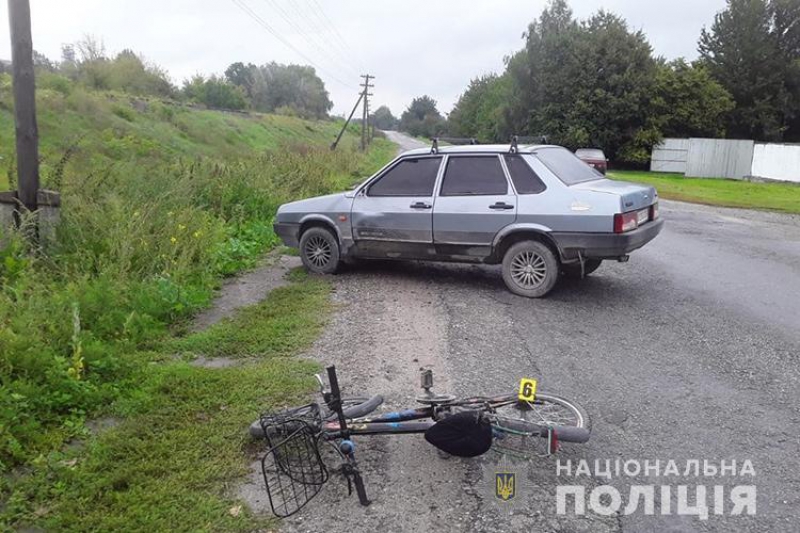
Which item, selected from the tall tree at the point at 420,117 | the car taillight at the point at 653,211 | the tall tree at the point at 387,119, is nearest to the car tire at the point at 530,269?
the car taillight at the point at 653,211

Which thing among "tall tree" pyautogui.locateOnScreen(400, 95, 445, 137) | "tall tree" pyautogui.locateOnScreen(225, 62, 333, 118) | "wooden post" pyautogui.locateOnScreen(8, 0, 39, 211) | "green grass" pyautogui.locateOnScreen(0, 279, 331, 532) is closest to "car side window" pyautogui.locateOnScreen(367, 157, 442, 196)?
"green grass" pyautogui.locateOnScreen(0, 279, 331, 532)

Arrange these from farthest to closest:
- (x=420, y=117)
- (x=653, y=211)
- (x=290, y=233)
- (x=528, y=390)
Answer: (x=420, y=117) < (x=290, y=233) < (x=653, y=211) < (x=528, y=390)

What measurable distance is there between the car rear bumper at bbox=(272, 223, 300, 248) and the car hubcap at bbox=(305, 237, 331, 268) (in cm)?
22

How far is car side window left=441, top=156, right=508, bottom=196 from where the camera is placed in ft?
25.1

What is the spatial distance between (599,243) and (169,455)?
4.89 metres

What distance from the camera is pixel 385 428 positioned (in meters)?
3.84

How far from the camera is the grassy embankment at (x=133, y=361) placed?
11.4ft

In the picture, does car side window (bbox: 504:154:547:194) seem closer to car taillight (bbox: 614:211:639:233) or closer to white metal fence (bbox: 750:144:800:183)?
car taillight (bbox: 614:211:639:233)

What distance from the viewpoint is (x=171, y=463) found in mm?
3764

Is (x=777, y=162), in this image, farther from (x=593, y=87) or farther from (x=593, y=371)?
(x=593, y=371)

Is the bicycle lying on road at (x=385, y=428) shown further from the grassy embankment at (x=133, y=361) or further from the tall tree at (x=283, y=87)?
the tall tree at (x=283, y=87)

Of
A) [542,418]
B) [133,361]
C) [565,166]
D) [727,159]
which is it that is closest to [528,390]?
[542,418]

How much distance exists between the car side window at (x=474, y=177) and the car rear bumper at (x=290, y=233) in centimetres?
226

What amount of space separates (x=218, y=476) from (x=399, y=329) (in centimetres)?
295
